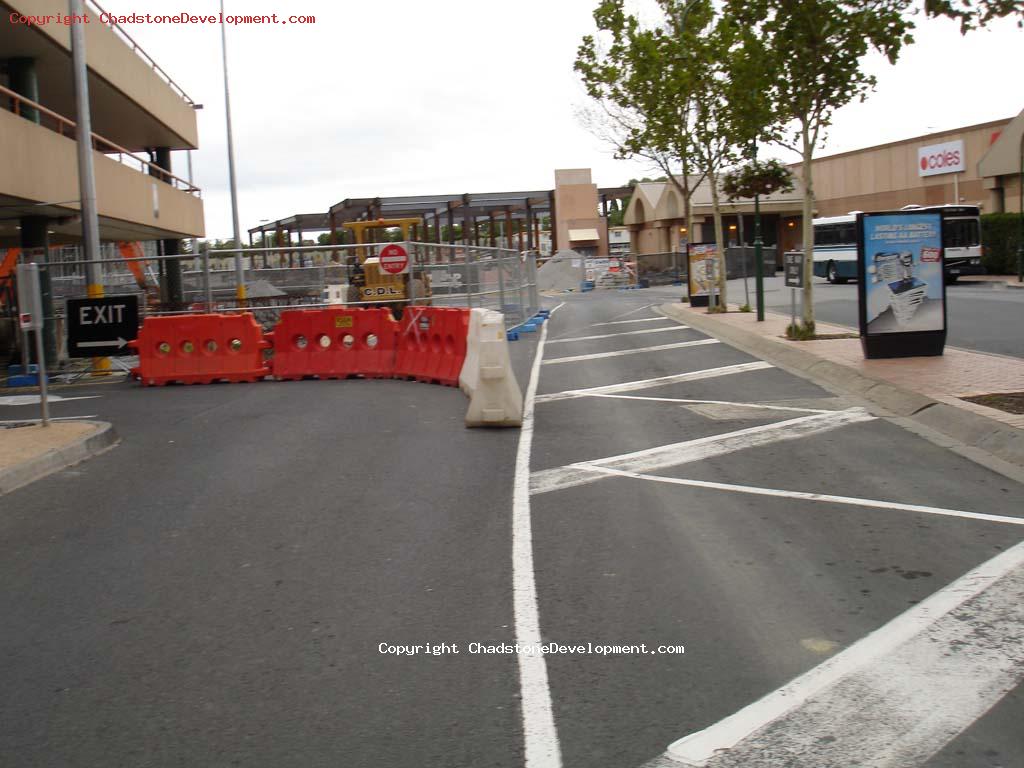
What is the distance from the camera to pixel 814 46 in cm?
1755

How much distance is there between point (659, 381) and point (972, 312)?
12488mm

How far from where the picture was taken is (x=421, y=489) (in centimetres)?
890

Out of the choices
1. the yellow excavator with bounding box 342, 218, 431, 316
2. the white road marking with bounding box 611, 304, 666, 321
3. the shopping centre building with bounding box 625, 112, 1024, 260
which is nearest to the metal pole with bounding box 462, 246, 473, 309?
the yellow excavator with bounding box 342, 218, 431, 316

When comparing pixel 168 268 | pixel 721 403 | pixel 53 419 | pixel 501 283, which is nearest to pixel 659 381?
pixel 721 403

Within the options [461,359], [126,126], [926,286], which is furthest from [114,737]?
[126,126]

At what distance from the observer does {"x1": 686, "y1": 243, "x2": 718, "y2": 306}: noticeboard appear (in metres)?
33.3

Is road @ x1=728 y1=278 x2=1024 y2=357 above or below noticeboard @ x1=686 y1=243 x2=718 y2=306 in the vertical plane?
below

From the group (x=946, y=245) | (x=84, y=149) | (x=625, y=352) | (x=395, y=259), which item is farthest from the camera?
(x=946, y=245)

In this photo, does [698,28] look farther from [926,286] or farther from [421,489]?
[421,489]

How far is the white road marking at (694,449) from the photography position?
30.1 ft

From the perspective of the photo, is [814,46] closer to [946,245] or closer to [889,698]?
[889,698]

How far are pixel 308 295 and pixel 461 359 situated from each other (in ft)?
36.3

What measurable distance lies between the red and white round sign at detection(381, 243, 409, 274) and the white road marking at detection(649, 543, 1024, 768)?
14991mm

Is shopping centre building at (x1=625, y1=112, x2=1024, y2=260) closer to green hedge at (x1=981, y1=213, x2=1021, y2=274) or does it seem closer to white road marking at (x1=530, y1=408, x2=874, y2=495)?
green hedge at (x1=981, y1=213, x2=1021, y2=274)
